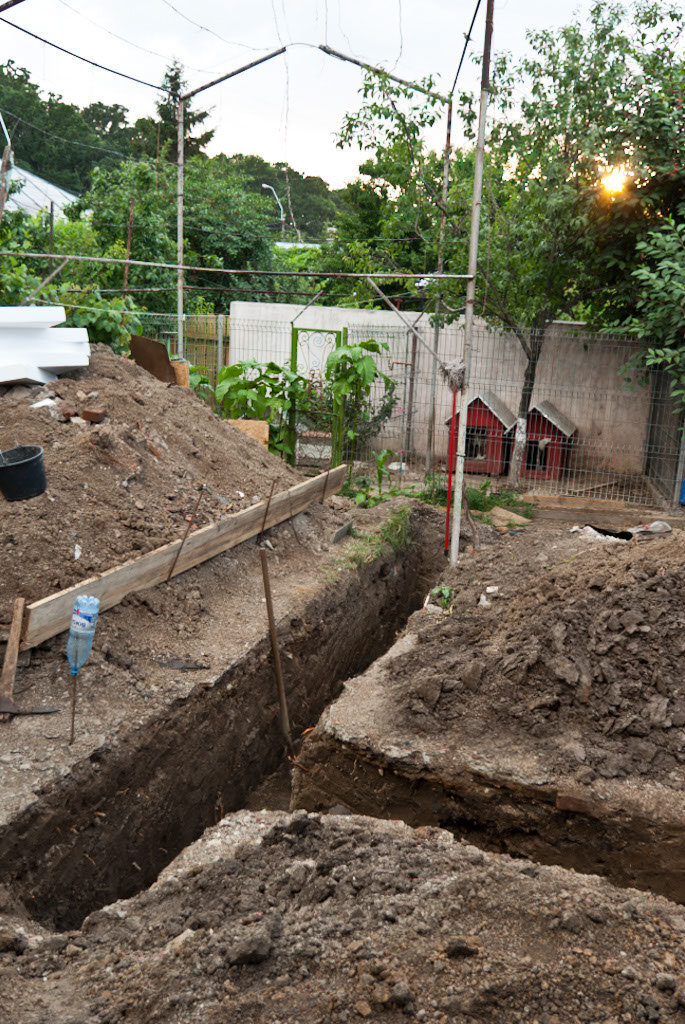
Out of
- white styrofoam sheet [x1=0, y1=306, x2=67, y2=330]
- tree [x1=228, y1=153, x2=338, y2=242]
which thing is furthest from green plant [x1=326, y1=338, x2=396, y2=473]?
tree [x1=228, y1=153, x2=338, y2=242]

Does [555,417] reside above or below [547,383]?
below

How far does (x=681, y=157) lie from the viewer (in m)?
9.58

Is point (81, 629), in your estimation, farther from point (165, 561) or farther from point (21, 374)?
point (21, 374)

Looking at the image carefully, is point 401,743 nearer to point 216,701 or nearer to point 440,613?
point 216,701

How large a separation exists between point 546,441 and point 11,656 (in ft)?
25.9

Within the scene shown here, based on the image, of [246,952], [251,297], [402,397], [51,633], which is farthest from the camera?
[251,297]

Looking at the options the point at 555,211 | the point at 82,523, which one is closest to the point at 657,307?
the point at 555,211

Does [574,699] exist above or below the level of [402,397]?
below

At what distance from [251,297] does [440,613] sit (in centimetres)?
1735

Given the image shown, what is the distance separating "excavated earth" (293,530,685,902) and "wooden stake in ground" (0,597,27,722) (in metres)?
1.72

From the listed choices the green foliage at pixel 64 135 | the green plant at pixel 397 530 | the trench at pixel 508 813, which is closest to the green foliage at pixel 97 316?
the green plant at pixel 397 530

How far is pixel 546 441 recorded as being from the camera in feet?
35.3

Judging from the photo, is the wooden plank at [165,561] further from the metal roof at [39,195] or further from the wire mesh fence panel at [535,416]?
the metal roof at [39,195]

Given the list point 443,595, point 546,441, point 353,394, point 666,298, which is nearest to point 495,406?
point 546,441
